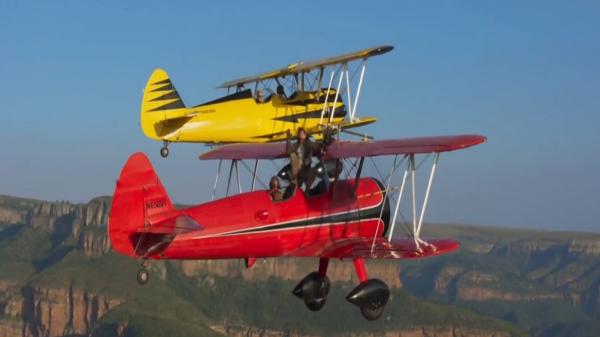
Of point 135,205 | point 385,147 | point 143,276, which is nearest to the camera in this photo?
point 143,276

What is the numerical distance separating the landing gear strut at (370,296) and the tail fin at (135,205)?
13.9 ft

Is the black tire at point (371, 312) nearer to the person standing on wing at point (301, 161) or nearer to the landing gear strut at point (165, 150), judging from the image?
the person standing on wing at point (301, 161)

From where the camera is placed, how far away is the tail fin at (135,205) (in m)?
21.3

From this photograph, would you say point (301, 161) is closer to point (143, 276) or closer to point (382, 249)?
point (382, 249)

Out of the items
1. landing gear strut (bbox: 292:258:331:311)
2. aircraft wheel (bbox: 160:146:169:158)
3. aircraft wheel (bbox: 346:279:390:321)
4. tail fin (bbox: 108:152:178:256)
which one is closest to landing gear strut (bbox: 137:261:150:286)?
tail fin (bbox: 108:152:178:256)

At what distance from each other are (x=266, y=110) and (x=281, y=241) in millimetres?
11404

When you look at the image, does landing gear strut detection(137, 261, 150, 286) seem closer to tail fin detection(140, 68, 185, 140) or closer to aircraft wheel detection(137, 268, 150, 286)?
aircraft wheel detection(137, 268, 150, 286)

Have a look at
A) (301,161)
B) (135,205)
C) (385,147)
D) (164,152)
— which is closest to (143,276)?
(135,205)

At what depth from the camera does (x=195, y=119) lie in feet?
113

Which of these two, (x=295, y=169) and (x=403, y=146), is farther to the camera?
(x=295, y=169)

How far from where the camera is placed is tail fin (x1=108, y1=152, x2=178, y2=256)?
21.3m


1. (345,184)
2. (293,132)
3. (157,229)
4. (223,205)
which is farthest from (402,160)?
(293,132)

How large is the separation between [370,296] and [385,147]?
3093 mm

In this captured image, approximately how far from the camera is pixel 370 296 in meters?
23.6
